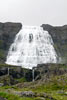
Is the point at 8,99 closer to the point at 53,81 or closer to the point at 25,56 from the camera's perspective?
the point at 53,81

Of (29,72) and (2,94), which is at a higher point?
(2,94)

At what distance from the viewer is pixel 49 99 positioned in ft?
89.4

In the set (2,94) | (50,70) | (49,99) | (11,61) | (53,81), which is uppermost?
(2,94)

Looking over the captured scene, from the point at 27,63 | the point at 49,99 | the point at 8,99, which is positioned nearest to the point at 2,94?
the point at 8,99

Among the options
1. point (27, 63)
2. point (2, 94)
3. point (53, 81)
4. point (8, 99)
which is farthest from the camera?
point (27, 63)

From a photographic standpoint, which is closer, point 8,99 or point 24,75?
point 8,99

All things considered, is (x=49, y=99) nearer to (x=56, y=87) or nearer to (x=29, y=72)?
(x=56, y=87)

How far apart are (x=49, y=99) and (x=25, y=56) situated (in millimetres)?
171701

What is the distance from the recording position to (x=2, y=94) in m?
24.8

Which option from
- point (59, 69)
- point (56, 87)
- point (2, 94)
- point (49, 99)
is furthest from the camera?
point (59, 69)

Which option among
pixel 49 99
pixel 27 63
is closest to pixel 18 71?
pixel 27 63

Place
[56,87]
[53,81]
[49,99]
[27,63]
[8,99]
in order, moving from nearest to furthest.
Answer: [8,99] → [49,99] → [56,87] → [53,81] → [27,63]

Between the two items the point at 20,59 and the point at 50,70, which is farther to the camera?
the point at 20,59

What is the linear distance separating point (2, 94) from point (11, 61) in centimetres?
17196
